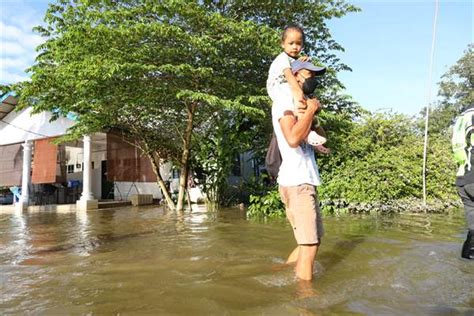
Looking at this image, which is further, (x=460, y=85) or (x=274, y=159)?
(x=460, y=85)

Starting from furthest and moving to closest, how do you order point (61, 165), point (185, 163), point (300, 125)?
point (61, 165) → point (185, 163) → point (300, 125)

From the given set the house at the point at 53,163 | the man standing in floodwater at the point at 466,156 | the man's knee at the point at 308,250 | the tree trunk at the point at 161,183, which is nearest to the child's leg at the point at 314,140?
the man's knee at the point at 308,250

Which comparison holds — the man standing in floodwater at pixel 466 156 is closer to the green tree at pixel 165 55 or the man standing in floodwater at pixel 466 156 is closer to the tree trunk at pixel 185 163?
the green tree at pixel 165 55

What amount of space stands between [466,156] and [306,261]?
156 cm

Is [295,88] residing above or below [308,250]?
above

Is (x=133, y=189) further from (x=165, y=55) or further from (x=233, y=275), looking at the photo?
(x=233, y=275)

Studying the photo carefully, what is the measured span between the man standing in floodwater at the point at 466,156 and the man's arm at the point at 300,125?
133cm

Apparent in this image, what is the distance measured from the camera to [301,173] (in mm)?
2949

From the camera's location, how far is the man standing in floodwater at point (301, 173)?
9.25ft

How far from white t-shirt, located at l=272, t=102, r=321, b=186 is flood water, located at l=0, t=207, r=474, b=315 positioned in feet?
2.51

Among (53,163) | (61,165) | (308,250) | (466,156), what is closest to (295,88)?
(308,250)

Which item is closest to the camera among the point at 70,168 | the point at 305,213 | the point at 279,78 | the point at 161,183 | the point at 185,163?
the point at 305,213

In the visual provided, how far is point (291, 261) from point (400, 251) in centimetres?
148

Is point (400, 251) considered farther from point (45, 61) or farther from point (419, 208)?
point (45, 61)
